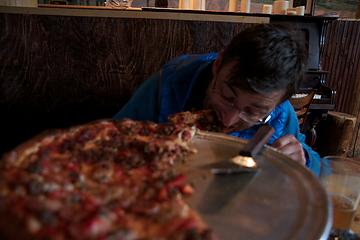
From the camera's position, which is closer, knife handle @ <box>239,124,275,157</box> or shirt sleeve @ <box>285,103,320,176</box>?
knife handle @ <box>239,124,275,157</box>

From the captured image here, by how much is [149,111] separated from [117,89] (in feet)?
2.90

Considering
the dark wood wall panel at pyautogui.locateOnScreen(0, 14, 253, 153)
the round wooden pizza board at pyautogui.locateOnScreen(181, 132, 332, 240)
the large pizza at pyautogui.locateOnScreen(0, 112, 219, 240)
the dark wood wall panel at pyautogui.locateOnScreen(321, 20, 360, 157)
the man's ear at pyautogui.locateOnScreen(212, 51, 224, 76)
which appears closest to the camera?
the large pizza at pyautogui.locateOnScreen(0, 112, 219, 240)

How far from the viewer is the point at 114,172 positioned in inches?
29.7

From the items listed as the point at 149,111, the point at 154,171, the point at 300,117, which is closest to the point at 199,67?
the point at 149,111

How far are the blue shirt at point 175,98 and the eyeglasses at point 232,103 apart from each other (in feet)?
0.42

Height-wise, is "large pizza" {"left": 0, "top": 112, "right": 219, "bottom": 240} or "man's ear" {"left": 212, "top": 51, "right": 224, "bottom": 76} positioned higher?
"man's ear" {"left": 212, "top": 51, "right": 224, "bottom": 76}

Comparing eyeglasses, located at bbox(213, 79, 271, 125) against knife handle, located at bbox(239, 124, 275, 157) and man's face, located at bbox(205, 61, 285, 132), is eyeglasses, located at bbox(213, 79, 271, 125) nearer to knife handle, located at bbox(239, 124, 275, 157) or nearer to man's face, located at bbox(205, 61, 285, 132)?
man's face, located at bbox(205, 61, 285, 132)

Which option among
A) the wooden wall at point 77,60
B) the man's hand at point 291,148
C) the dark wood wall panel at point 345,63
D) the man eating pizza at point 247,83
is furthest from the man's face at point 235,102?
the dark wood wall panel at point 345,63

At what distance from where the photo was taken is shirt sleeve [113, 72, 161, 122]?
5.03 ft

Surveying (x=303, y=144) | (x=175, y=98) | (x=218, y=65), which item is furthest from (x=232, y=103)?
(x=303, y=144)

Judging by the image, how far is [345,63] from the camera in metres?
4.24

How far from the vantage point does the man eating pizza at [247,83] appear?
1149 mm

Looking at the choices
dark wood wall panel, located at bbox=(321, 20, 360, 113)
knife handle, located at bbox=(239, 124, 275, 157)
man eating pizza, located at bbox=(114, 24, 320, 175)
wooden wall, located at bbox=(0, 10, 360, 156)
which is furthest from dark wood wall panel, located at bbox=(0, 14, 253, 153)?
dark wood wall panel, located at bbox=(321, 20, 360, 113)

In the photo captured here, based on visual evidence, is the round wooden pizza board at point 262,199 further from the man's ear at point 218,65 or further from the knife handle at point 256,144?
the man's ear at point 218,65
